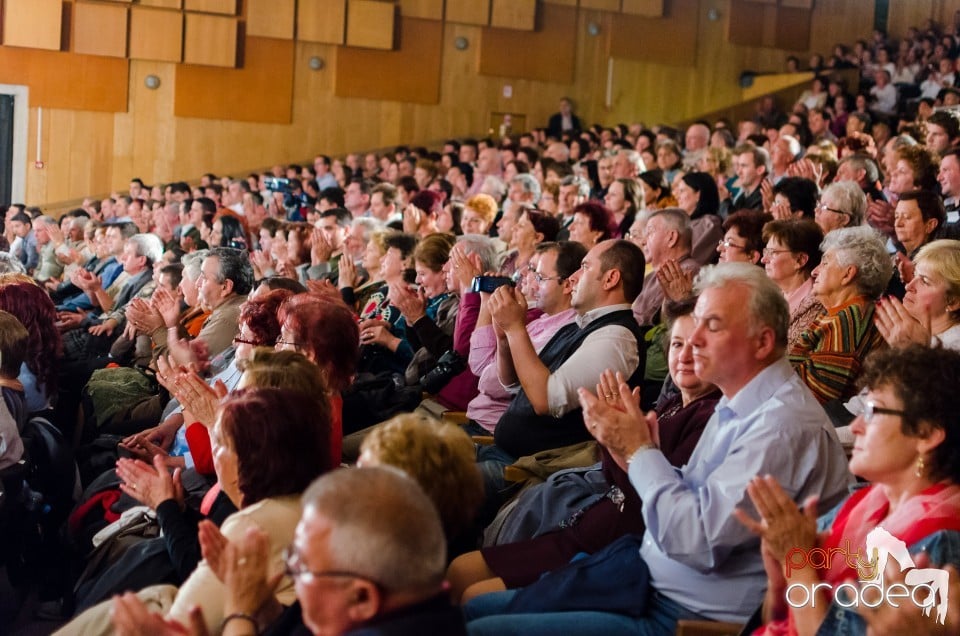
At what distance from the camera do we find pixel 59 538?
322 cm

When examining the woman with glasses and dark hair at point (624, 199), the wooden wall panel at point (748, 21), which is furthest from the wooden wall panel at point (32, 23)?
the woman with glasses and dark hair at point (624, 199)

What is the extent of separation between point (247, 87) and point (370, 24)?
1.53 metres

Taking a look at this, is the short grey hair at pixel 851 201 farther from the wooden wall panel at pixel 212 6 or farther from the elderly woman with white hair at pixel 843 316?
the wooden wall panel at pixel 212 6

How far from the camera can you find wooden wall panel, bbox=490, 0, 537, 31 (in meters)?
12.9

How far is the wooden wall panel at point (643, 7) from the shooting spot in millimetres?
13273

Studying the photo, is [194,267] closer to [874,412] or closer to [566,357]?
[566,357]

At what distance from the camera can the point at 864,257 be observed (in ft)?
9.31

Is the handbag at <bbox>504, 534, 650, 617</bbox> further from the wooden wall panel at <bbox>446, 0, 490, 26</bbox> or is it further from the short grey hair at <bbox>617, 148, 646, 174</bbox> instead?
the wooden wall panel at <bbox>446, 0, 490, 26</bbox>

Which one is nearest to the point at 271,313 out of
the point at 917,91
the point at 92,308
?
the point at 92,308

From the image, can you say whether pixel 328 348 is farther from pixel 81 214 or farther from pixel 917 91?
pixel 917 91

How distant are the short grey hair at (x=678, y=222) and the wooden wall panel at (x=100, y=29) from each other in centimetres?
939

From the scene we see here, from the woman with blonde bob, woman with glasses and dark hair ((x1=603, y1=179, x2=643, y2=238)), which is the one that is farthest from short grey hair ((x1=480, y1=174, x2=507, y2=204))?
the woman with blonde bob

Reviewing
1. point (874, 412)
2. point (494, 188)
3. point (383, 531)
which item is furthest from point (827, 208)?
point (494, 188)

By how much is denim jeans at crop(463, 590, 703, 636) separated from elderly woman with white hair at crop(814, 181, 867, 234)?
2.16m
